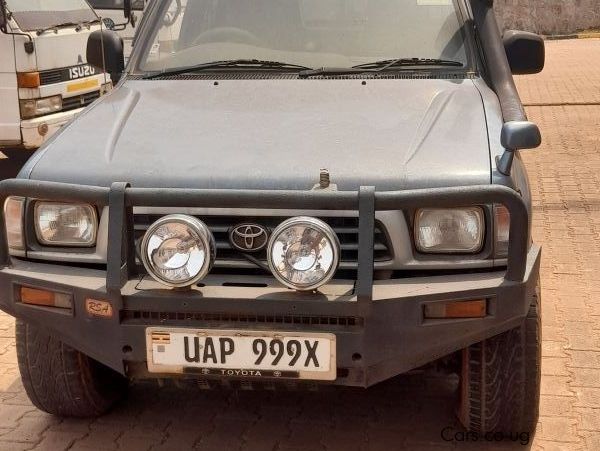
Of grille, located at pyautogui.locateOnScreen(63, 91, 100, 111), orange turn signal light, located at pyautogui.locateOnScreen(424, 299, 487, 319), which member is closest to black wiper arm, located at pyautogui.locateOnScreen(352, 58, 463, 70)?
orange turn signal light, located at pyautogui.locateOnScreen(424, 299, 487, 319)

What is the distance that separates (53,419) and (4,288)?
0.82 m

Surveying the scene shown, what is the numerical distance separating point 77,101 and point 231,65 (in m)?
5.06

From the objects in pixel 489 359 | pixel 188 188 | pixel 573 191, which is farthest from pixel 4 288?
pixel 573 191

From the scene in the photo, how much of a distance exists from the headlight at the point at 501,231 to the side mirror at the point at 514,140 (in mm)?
142

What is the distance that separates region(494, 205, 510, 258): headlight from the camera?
136 inches

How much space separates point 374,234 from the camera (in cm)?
341

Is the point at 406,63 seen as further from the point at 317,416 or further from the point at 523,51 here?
the point at 317,416

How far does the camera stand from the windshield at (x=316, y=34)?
4.62 metres

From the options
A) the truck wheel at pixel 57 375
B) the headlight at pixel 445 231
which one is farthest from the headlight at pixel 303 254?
the truck wheel at pixel 57 375

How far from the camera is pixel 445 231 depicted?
11.4ft

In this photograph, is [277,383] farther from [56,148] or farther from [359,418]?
[56,148]

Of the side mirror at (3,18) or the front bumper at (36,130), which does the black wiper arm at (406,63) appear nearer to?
the front bumper at (36,130)

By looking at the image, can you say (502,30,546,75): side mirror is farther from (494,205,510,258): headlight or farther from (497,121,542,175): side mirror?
(494,205,510,258): headlight

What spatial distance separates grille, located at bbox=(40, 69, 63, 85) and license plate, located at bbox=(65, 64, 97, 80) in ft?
0.25
